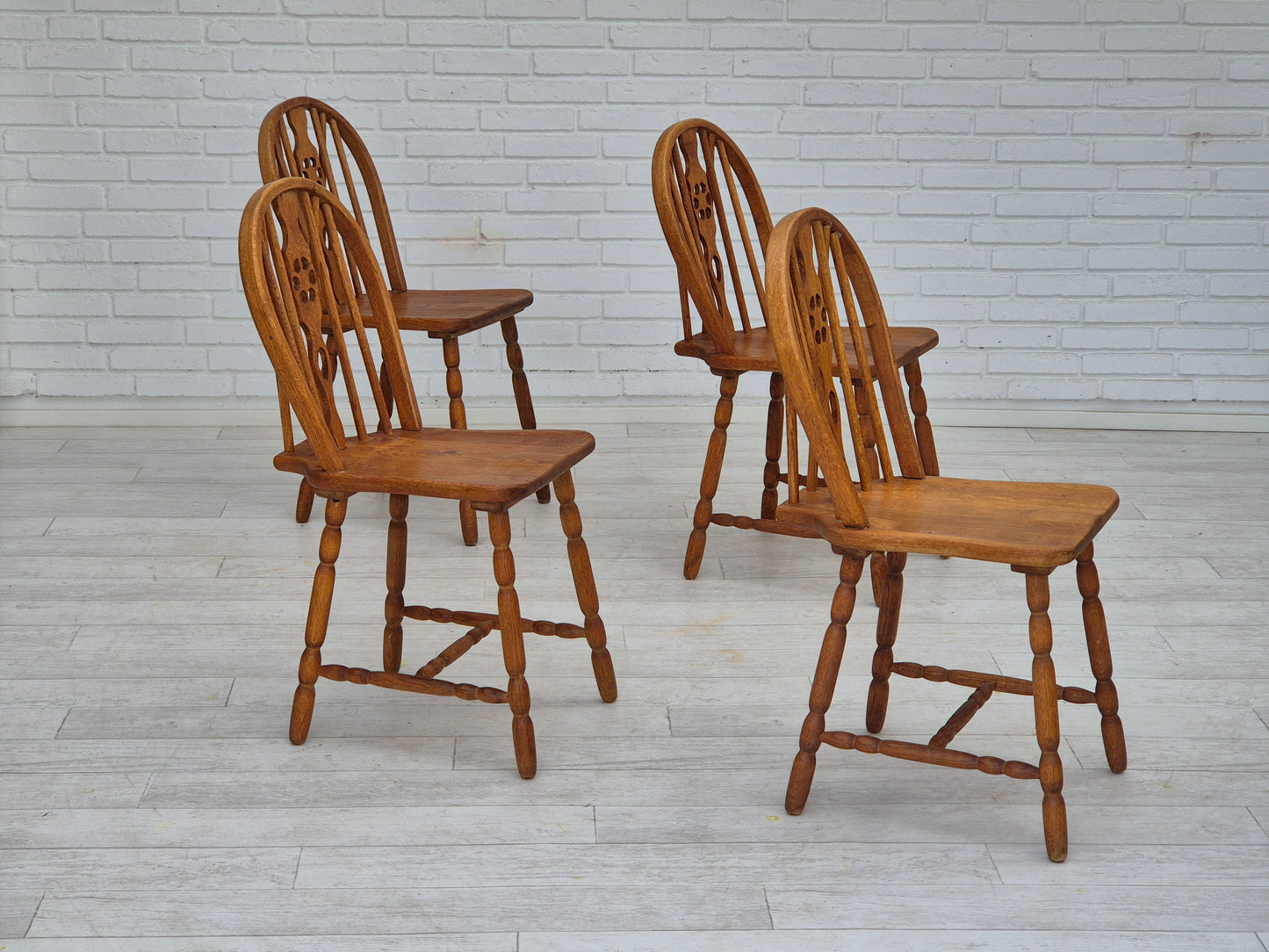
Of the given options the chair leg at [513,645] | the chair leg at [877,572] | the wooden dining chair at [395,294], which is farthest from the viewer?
the wooden dining chair at [395,294]

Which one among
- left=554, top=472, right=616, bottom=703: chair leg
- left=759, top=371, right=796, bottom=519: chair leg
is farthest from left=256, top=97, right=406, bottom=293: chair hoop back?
left=554, top=472, right=616, bottom=703: chair leg

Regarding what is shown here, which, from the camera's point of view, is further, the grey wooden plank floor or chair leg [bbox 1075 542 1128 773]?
chair leg [bbox 1075 542 1128 773]

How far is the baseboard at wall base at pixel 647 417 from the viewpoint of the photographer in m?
3.47

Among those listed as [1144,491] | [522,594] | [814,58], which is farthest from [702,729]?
[814,58]

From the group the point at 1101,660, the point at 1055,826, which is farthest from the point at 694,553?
the point at 1055,826

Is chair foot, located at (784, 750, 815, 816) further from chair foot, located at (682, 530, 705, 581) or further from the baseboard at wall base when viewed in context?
the baseboard at wall base

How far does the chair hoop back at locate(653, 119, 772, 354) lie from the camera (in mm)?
2303

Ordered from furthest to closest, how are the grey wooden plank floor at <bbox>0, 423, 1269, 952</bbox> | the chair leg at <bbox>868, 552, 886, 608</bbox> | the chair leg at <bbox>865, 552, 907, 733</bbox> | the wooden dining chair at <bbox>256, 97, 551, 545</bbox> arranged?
the wooden dining chair at <bbox>256, 97, 551, 545</bbox>
the chair leg at <bbox>868, 552, 886, 608</bbox>
the chair leg at <bbox>865, 552, 907, 733</bbox>
the grey wooden plank floor at <bbox>0, 423, 1269, 952</bbox>

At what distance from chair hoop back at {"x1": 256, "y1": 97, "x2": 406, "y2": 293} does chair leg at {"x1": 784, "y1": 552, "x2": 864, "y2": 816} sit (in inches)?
53.6

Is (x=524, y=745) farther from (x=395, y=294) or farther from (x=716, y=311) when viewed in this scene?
(x=395, y=294)

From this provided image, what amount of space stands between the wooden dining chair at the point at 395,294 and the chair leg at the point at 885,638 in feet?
3.23

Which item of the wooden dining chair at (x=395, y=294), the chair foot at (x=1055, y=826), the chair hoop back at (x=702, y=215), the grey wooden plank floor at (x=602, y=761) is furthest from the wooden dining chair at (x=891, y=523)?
the wooden dining chair at (x=395, y=294)

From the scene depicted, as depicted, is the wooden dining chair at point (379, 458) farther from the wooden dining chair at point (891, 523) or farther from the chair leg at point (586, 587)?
the wooden dining chair at point (891, 523)

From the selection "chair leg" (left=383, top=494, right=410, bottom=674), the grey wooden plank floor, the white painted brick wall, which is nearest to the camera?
the grey wooden plank floor
